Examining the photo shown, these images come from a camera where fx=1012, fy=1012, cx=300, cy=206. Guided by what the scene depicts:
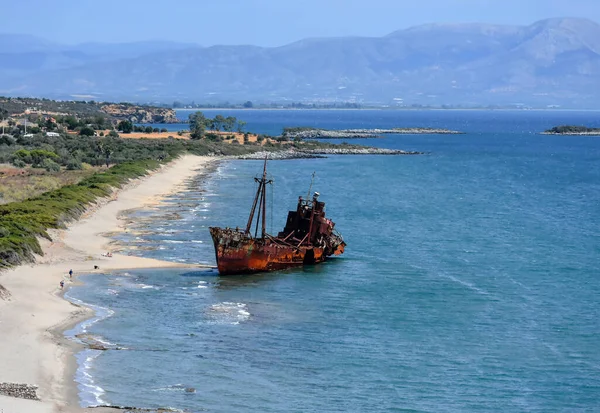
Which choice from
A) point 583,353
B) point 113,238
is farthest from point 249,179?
point 583,353

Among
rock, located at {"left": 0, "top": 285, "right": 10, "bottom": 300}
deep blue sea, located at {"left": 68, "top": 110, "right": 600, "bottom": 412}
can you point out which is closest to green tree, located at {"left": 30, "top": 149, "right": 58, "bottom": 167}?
deep blue sea, located at {"left": 68, "top": 110, "right": 600, "bottom": 412}

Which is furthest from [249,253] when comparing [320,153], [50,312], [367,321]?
[320,153]

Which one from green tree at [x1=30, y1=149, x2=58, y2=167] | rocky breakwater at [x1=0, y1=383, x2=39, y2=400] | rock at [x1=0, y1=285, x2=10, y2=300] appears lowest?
rocky breakwater at [x1=0, y1=383, x2=39, y2=400]

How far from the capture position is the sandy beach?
30.6m

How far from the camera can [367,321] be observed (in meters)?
42.1

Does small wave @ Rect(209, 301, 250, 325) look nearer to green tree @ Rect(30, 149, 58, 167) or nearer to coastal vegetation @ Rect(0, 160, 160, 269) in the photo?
coastal vegetation @ Rect(0, 160, 160, 269)

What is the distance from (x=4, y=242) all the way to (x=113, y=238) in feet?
43.4

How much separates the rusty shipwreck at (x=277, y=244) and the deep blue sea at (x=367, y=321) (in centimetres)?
81

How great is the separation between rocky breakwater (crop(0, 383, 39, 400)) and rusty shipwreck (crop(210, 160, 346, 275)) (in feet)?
67.0

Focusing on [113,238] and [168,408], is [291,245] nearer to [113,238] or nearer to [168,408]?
[113,238]

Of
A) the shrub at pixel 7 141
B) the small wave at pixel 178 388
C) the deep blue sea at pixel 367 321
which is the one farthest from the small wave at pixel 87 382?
the shrub at pixel 7 141

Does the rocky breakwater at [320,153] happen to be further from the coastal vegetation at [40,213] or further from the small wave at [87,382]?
the small wave at [87,382]

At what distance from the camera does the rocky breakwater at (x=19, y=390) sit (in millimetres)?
29000

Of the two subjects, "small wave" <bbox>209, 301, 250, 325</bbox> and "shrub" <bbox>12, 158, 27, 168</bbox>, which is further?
"shrub" <bbox>12, 158, 27, 168</bbox>
